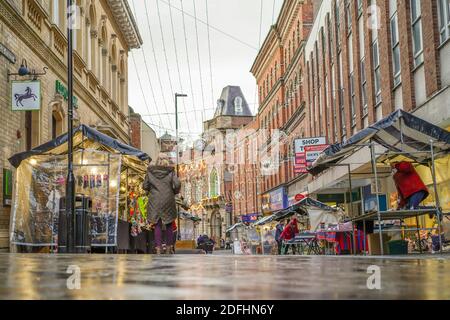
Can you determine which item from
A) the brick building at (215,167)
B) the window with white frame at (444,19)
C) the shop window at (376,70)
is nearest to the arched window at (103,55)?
the shop window at (376,70)

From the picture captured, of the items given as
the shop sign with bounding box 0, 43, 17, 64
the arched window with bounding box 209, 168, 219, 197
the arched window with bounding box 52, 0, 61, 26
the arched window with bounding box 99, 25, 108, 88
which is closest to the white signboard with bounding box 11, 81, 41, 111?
the shop sign with bounding box 0, 43, 17, 64

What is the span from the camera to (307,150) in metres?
30.5

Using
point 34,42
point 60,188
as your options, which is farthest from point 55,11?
point 60,188

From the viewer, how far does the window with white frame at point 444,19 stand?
16016mm

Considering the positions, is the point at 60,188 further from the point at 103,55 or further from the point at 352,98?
the point at 352,98

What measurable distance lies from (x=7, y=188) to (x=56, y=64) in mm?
5705

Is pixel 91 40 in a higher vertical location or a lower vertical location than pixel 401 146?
higher

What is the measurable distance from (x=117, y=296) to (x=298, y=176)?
1623 inches

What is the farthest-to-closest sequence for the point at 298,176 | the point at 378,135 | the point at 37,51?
the point at 298,176 → the point at 37,51 → the point at 378,135

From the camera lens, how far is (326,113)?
34.4 meters

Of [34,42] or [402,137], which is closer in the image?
[402,137]
